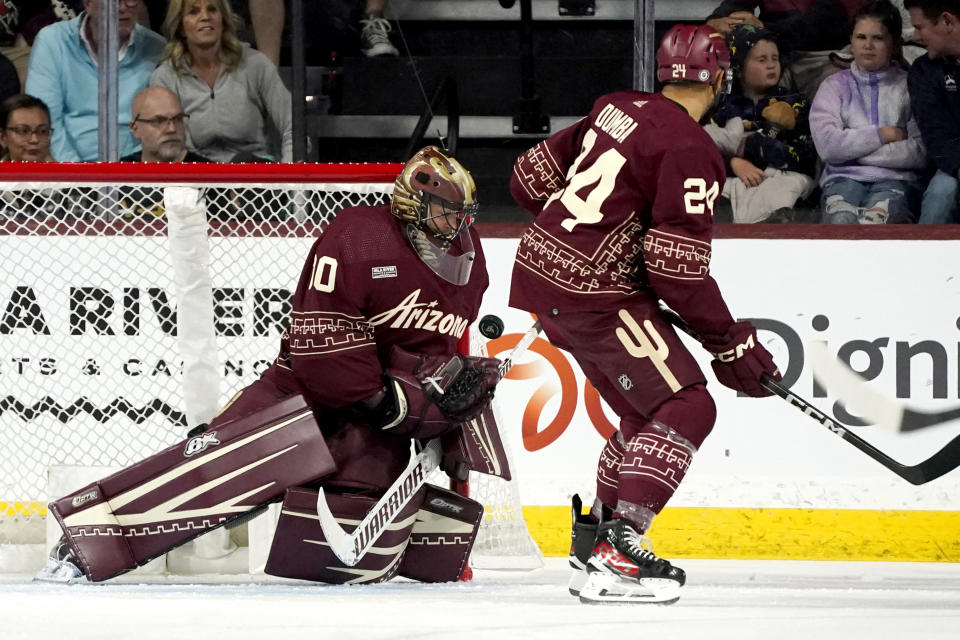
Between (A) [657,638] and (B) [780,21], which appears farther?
(B) [780,21]

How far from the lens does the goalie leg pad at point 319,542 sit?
2701 mm

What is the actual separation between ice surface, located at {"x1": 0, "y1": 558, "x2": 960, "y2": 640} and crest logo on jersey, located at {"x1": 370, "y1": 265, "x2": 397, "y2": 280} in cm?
61

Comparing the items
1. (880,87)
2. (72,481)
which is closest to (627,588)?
(72,481)

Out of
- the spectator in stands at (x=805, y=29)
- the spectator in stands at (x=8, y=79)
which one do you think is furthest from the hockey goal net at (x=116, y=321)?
the spectator in stands at (x=805, y=29)

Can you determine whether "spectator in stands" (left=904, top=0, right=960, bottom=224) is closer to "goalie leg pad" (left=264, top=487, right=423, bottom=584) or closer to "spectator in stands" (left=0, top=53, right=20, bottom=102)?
"goalie leg pad" (left=264, top=487, right=423, bottom=584)

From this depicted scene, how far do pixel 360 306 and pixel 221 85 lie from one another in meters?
1.61

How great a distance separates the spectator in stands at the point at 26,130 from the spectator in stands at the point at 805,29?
202 cm

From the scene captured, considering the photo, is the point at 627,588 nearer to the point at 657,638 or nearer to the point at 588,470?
the point at 657,638

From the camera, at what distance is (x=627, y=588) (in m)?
2.45

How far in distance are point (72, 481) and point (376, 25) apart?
79.7 inches

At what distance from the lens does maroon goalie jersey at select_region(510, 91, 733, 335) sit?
2490 millimetres

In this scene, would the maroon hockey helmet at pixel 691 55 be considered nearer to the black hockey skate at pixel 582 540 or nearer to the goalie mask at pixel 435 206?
the goalie mask at pixel 435 206

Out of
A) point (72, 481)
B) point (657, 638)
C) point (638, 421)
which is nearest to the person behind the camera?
point (657, 638)

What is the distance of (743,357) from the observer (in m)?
2.54
